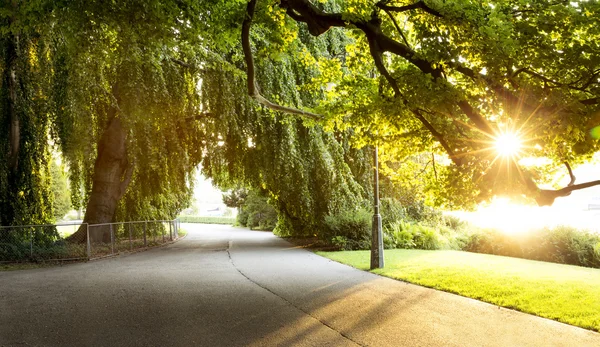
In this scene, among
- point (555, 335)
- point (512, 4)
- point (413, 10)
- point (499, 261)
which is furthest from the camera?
point (499, 261)

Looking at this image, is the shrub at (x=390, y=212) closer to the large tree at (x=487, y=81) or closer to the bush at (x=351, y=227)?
the bush at (x=351, y=227)

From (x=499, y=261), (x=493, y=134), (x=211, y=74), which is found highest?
(x=211, y=74)

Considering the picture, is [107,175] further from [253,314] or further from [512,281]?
[512,281]

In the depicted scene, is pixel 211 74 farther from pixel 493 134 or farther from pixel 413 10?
pixel 493 134

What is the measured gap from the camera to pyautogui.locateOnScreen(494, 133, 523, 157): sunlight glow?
8422 millimetres

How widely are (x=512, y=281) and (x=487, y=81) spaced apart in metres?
4.93

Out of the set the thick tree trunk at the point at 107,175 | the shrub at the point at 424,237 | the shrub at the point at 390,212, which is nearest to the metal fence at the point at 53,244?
the thick tree trunk at the point at 107,175

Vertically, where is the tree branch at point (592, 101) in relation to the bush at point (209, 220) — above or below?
above

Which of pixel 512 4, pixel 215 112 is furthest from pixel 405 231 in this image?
pixel 512 4

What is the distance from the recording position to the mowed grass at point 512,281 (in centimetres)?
777

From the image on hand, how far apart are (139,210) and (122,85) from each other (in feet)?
29.3

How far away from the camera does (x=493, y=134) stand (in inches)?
332

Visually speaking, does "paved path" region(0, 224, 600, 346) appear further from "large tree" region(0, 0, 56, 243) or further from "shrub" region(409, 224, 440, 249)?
"shrub" region(409, 224, 440, 249)

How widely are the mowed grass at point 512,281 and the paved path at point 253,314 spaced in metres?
0.50
